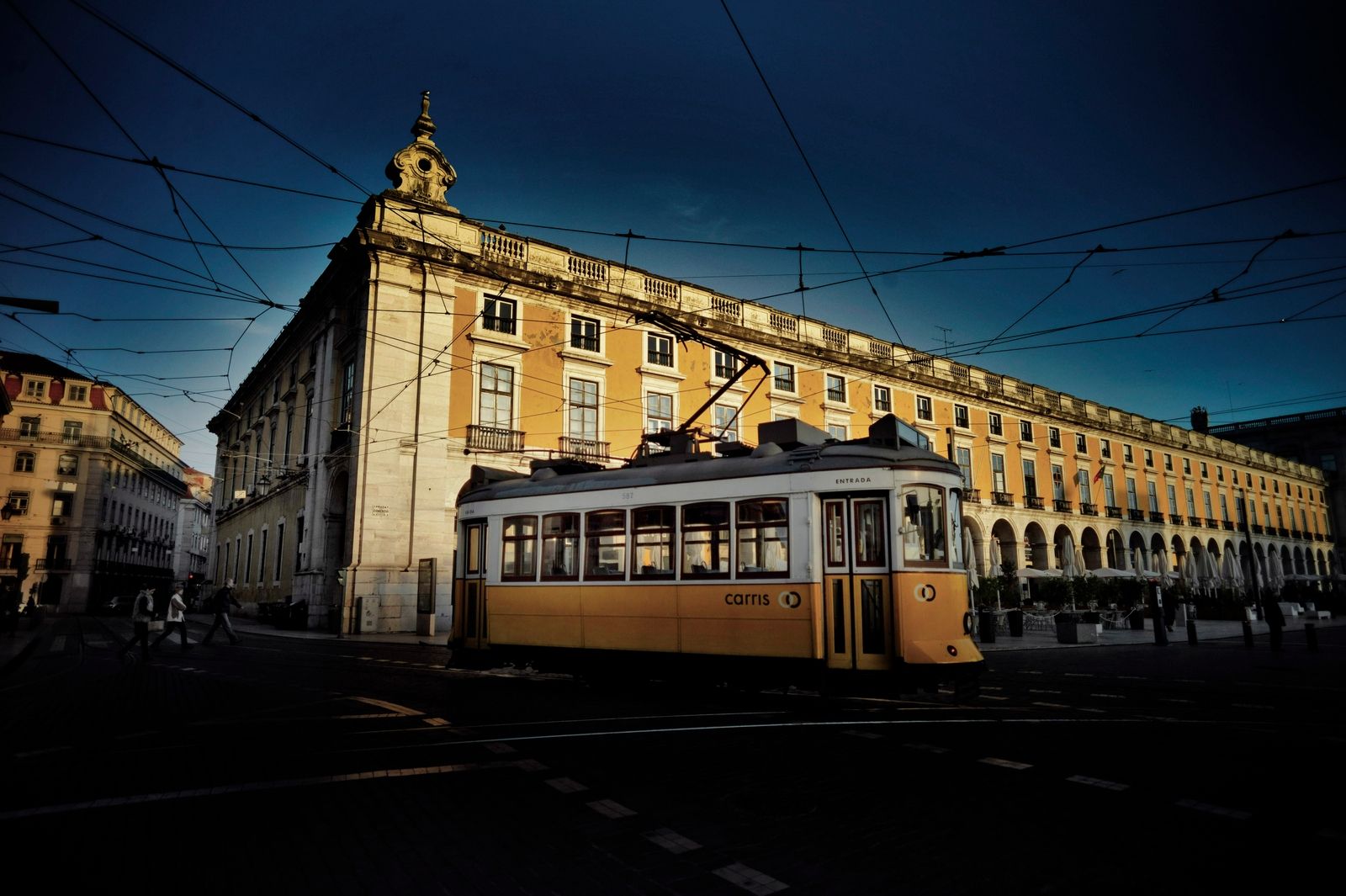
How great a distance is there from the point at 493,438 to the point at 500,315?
4.42 meters

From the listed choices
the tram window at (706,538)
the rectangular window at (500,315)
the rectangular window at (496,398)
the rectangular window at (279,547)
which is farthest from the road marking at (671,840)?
the rectangular window at (279,547)

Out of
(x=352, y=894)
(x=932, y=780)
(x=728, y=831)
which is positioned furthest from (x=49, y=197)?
(x=932, y=780)

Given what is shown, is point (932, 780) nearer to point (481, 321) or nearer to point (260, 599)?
point (481, 321)

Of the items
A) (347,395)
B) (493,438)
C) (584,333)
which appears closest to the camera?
(493,438)

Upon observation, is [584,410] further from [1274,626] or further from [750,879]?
[750,879]

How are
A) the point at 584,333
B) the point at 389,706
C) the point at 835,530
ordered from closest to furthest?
the point at 389,706
the point at 835,530
the point at 584,333

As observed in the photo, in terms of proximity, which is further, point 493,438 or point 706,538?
point 493,438

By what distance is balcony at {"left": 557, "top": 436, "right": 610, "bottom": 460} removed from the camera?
26.2m

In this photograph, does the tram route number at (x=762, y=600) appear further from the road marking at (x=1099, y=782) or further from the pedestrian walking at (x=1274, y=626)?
the pedestrian walking at (x=1274, y=626)

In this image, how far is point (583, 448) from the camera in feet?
87.6

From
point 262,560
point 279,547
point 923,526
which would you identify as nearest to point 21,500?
point 262,560

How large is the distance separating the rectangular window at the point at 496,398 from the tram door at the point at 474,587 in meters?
12.5

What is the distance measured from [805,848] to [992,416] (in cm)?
4180

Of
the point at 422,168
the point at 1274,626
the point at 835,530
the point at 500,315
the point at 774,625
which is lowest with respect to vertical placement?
the point at 1274,626
